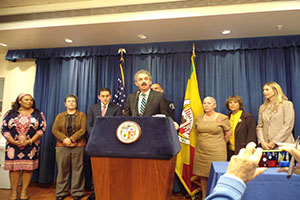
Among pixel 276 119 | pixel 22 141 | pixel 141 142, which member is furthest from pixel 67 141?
pixel 276 119

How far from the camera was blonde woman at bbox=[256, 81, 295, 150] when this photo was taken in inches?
109

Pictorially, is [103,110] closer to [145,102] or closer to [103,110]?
[103,110]

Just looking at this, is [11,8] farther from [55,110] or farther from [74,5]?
[55,110]

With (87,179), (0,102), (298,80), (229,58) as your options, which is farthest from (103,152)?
(0,102)

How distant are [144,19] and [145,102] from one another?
5.61ft

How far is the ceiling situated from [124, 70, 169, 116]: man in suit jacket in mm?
1555

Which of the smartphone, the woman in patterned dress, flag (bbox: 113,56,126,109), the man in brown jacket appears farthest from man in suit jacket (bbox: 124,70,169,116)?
the woman in patterned dress

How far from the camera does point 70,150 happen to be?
10.9 feet

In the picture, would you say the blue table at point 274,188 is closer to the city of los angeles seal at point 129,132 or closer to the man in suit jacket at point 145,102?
the city of los angeles seal at point 129,132

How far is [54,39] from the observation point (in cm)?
394

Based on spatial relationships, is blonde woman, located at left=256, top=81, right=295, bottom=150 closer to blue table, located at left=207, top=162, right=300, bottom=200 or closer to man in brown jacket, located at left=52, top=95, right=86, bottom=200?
blue table, located at left=207, top=162, right=300, bottom=200

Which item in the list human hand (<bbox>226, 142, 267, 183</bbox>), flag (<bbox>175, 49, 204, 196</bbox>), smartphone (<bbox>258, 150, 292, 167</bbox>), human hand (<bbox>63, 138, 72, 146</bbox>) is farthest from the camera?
flag (<bbox>175, 49, 204, 196</bbox>)

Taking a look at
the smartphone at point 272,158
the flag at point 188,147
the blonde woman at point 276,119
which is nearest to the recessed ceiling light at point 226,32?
the blonde woman at point 276,119

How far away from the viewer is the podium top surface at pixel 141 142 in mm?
1301
